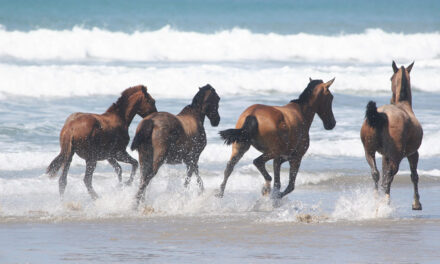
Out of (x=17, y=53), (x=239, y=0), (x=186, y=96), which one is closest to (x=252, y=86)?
(x=186, y=96)

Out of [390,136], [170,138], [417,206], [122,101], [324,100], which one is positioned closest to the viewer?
[390,136]

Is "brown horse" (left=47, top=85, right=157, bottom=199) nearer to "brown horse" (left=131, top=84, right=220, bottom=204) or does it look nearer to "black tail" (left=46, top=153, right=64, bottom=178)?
"black tail" (left=46, top=153, right=64, bottom=178)

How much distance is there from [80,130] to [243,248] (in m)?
3.69

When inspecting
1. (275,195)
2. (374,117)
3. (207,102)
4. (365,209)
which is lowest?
(275,195)

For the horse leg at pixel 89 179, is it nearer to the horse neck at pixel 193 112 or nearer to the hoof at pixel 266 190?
the horse neck at pixel 193 112

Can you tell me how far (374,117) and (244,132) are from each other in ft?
5.27

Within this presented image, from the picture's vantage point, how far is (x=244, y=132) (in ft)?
33.4

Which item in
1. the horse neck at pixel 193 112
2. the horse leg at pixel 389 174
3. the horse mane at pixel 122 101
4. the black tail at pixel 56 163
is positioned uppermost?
the horse mane at pixel 122 101

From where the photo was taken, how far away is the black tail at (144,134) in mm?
9909

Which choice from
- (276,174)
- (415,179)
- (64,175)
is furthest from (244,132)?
(64,175)

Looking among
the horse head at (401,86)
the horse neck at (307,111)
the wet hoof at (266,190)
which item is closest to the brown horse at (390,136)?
the horse head at (401,86)

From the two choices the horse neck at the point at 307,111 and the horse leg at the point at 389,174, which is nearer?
the horse leg at the point at 389,174

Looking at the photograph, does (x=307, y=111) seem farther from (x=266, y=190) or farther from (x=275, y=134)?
(x=266, y=190)

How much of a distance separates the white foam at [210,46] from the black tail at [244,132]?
2486 cm
